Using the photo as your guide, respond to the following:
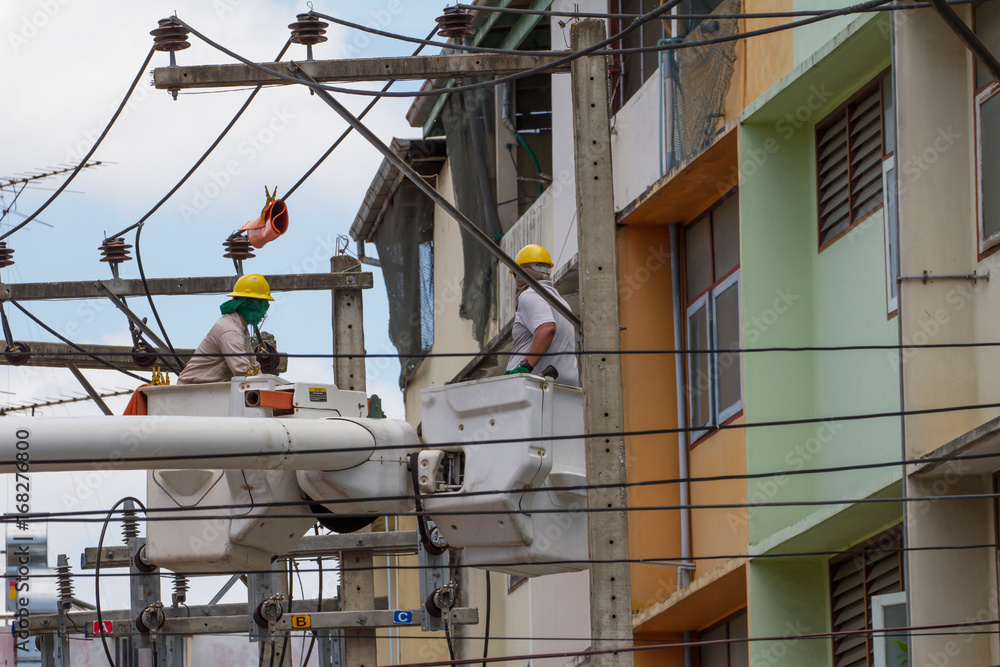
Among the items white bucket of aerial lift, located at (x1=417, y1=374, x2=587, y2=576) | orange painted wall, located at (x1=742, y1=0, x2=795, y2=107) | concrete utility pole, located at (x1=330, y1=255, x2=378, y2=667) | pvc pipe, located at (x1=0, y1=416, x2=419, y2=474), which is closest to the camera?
pvc pipe, located at (x1=0, y1=416, x2=419, y2=474)

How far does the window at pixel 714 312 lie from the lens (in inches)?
627

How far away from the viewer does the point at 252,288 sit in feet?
43.9

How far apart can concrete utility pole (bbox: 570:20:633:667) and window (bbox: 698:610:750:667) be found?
17.8 ft

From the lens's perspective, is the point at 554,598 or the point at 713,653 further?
the point at 554,598

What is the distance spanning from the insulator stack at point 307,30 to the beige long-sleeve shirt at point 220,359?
2298 millimetres

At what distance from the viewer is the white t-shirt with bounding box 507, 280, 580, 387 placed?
11.6 meters

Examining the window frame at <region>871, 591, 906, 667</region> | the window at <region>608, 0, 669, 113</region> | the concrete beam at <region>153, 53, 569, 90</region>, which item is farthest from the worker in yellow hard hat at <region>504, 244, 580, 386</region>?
the window at <region>608, 0, 669, 113</region>

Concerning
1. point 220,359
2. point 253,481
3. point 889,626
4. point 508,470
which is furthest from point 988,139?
point 220,359

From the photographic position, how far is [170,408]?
1236 centimetres

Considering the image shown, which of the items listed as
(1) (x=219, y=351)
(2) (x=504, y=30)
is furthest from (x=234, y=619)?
(2) (x=504, y=30)

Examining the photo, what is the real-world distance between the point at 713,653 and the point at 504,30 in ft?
32.0

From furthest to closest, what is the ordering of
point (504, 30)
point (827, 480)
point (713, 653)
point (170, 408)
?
point (504, 30) → point (713, 653) → point (827, 480) → point (170, 408)

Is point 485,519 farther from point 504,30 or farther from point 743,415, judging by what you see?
point 504,30

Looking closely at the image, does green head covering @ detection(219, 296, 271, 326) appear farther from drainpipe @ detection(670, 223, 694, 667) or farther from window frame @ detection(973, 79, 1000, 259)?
window frame @ detection(973, 79, 1000, 259)
